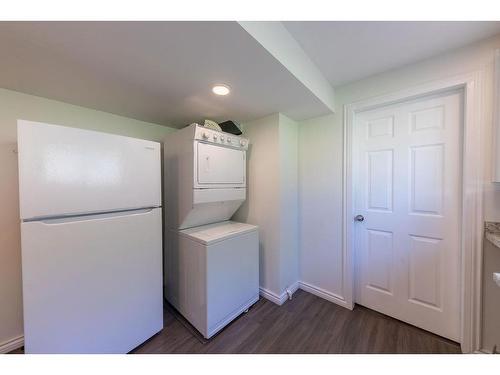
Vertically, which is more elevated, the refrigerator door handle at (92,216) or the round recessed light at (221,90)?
the round recessed light at (221,90)

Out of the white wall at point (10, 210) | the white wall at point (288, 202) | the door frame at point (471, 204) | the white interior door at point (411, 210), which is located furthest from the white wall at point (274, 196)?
the white wall at point (10, 210)

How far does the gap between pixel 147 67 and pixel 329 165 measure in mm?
1765

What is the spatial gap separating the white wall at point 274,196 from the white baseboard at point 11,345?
202 cm

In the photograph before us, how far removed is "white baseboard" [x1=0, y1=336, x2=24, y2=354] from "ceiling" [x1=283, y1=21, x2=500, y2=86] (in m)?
2.94

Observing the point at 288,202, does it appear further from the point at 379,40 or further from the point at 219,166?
the point at 379,40

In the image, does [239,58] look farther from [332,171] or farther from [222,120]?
[332,171]

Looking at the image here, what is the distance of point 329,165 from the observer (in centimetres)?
196

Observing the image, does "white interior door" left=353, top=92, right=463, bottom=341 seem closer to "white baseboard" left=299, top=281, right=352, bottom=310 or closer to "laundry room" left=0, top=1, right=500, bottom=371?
"laundry room" left=0, top=1, right=500, bottom=371

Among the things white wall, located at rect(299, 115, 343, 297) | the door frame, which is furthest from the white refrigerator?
the door frame

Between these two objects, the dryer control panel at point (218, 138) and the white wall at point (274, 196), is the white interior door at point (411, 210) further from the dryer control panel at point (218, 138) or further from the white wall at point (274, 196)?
the dryer control panel at point (218, 138)

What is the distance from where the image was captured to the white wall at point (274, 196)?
1951 mm

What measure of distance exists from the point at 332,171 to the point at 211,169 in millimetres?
1249

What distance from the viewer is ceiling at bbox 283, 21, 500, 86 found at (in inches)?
44.9
